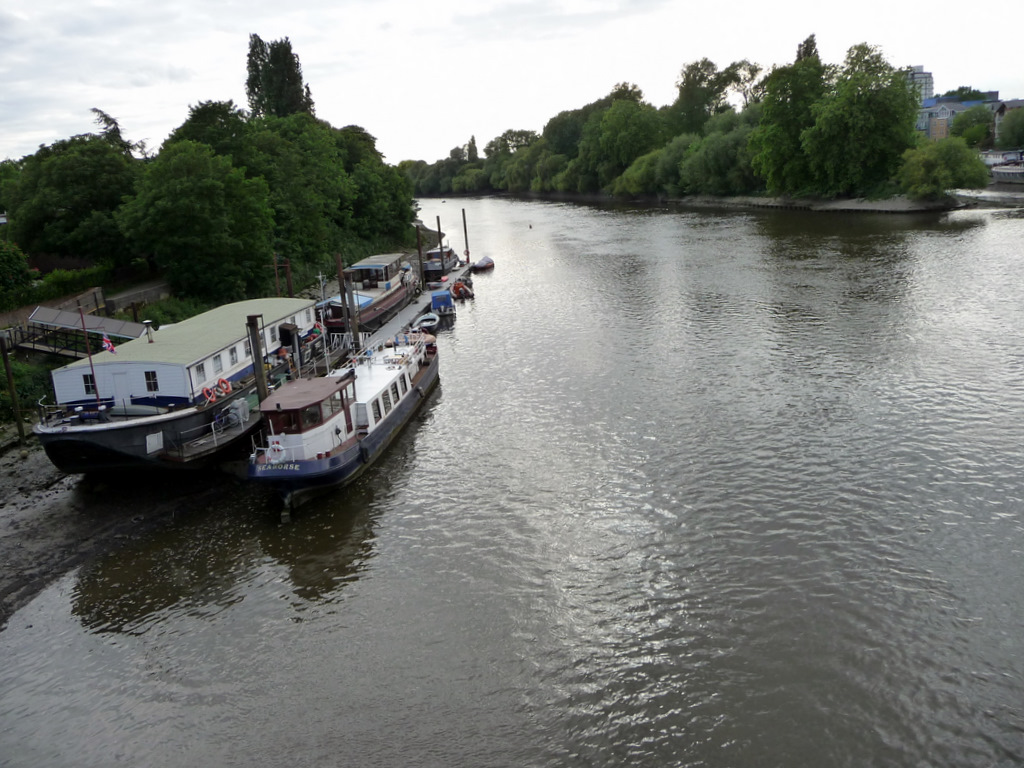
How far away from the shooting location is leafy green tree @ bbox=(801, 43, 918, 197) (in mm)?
99250

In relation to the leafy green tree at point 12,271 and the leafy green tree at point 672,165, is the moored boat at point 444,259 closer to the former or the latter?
the leafy green tree at point 12,271

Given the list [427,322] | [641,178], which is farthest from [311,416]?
[641,178]

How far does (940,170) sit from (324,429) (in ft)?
295

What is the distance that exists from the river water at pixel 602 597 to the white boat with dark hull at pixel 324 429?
3.57 feet

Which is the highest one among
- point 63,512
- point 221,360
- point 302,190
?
point 302,190

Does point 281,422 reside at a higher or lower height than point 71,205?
lower

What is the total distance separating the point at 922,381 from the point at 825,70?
95121 millimetres

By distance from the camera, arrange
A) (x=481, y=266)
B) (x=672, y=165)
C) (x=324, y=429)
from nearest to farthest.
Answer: (x=324, y=429), (x=481, y=266), (x=672, y=165)

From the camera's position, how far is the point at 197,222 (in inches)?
1890

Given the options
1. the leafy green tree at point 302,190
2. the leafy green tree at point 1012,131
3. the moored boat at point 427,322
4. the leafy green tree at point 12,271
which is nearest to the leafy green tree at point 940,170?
the leafy green tree at point 302,190

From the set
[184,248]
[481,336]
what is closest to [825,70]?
[481,336]

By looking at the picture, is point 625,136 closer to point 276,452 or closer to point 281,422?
point 281,422

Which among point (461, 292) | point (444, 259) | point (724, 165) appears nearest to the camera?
point (461, 292)

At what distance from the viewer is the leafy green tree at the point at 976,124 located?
532 ft
